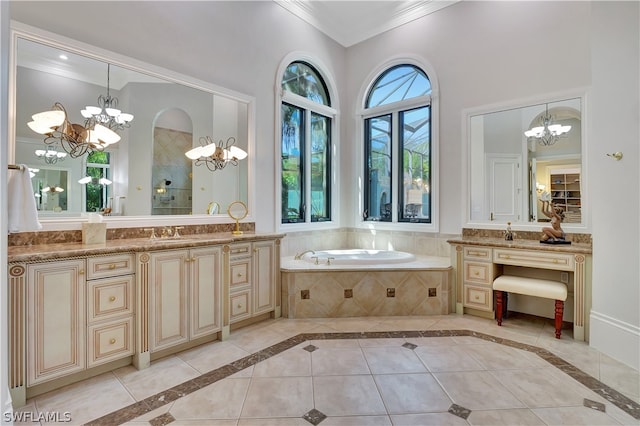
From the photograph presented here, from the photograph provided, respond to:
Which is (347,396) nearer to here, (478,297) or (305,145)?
(478,297)

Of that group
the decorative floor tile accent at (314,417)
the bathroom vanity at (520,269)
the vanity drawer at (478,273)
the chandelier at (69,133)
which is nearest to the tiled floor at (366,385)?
the decorative floor tile accent at (314,417)

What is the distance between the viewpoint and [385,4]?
4.20 metres

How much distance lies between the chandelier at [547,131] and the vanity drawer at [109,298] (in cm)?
409

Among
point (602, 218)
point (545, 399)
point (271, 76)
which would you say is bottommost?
point (545, 399)

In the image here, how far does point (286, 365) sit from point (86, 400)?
1249 millimetres

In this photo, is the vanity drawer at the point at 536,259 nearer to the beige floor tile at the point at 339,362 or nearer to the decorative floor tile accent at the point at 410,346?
the decorative floor tile accent at the point at 410,346

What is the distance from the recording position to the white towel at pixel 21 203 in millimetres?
1925

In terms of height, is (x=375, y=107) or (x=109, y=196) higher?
(x=375, y=107)

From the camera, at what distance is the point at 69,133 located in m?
2.47

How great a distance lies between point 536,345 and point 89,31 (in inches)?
176

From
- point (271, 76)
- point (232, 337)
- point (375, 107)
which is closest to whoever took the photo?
point (232, 337)

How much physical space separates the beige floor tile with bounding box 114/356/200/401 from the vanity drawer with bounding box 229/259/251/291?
77 centimetres

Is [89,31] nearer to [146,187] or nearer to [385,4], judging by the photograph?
[146,187]

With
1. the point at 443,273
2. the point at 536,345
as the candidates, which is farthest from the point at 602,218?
the point at 443,273
